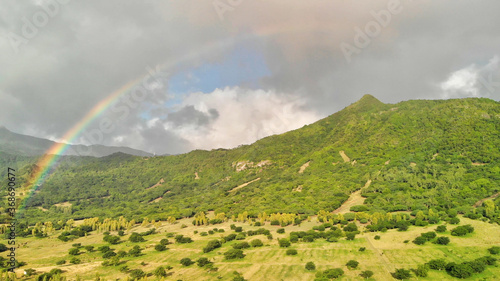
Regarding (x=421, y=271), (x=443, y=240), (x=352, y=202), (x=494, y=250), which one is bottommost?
(x=494, y=250)

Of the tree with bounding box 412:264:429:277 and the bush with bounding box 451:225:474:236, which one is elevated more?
the bush with bounding box 451:225:474:236

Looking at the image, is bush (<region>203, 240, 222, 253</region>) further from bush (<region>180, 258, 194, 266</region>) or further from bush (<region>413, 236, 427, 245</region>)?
bush (<region>413, 236, 427, 245</region>)

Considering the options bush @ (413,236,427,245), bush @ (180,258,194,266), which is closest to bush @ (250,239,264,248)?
bush @ (180,258,194,266)

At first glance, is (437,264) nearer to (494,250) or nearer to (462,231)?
(494,250)

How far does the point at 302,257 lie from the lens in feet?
255

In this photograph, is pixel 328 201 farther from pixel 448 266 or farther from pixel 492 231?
pixel 448 266

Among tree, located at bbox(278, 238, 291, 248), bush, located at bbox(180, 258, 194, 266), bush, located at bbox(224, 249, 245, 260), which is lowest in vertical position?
tree, located at bbox(278, 238, 291, 248)

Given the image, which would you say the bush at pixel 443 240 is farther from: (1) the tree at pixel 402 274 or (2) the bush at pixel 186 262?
(2) the bush at pixel 186 262

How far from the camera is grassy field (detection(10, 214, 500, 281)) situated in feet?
220

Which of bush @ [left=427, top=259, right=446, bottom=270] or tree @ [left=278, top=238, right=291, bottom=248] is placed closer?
bush @ [left=427, top=259, right=446, bottom=270]

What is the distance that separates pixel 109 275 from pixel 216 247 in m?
35.4

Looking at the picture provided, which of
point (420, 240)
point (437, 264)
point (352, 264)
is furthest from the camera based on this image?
point (420, 240)

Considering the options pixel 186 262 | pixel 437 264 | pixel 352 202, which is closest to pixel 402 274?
pixel 437 264

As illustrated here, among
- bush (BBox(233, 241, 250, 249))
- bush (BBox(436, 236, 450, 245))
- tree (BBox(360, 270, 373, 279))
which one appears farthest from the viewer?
bush (BBox(233, 241, 250, 249))
